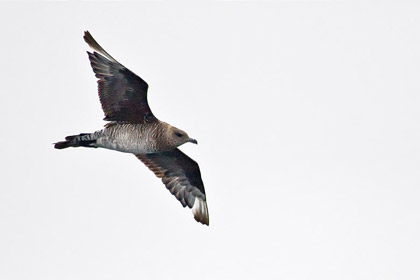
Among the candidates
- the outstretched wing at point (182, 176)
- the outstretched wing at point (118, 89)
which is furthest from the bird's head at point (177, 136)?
the outstretched wing at point (182, 176)

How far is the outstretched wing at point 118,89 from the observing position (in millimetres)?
16422

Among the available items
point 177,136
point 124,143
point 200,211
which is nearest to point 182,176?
point 200,211

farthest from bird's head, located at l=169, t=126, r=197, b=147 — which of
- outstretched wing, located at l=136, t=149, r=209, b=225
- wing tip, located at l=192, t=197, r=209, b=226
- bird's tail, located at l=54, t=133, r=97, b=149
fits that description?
wing tip, located at l=192, t=197, r=209, b=226

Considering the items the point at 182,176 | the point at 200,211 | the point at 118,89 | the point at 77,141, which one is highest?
the point at 118,89

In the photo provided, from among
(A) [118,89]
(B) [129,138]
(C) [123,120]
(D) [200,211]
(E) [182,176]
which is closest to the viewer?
(A) [118,89]

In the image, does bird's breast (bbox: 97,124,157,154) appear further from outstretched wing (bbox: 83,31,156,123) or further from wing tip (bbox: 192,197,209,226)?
wing tip (bbox: 192,197,209,226)

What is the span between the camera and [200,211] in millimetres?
18719

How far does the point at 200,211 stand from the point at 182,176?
33.2 inches

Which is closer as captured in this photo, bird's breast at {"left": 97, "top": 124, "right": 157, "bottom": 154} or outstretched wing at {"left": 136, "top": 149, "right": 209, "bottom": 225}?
bird's breast at {"left": 97, "top": 124, "right": 157, "bottom": 154}

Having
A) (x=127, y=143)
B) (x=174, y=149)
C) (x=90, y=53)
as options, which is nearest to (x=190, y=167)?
(x=174, y=149)

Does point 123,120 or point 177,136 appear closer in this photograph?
point 177,136

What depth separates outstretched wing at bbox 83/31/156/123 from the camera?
16.4 m

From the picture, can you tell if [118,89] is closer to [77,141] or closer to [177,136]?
[77,141]

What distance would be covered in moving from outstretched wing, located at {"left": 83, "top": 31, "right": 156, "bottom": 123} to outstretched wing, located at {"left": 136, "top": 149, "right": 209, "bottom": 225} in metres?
1.42
